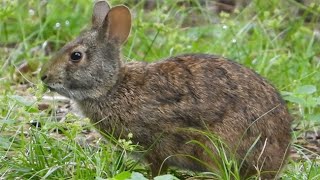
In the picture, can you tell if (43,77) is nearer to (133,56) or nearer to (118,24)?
(118,24)

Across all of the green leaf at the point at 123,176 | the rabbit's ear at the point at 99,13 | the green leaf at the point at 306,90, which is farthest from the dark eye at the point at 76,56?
the green leaf at the point at 306,90

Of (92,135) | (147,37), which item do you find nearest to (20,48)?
(147,37)

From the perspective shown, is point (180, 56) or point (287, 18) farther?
point (287, 18)

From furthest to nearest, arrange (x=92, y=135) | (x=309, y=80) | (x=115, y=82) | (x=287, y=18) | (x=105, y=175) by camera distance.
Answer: (x=287, y=18) → (x=309, y=80) → (x=92, y=135) → (x=115, y=82) → (x=105, y=175)

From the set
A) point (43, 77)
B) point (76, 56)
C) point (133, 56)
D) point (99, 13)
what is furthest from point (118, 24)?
point (133, 56)

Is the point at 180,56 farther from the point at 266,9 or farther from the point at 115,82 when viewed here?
the point at 266,9

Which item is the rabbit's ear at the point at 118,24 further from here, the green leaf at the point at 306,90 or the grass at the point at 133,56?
the green leaf at the point at 306,90
